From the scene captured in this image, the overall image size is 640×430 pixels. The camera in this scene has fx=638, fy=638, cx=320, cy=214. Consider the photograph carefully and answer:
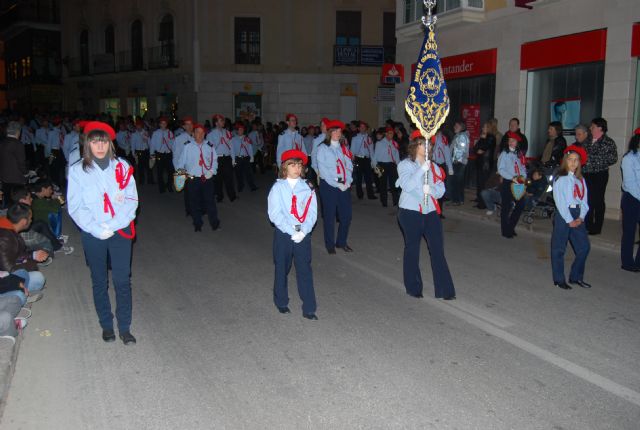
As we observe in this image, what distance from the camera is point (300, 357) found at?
5.57m

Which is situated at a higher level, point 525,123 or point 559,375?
point 525,123

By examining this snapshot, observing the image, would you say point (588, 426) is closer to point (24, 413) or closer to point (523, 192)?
point (24, 413)

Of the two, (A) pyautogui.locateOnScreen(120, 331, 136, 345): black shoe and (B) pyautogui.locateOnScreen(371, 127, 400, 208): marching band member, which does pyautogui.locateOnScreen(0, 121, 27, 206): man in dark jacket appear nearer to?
(A) pyautogui.locateOnScreen(120, 331, 136, 345): black shoe

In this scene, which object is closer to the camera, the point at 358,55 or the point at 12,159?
the point at 12,159

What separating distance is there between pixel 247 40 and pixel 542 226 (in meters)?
25.1

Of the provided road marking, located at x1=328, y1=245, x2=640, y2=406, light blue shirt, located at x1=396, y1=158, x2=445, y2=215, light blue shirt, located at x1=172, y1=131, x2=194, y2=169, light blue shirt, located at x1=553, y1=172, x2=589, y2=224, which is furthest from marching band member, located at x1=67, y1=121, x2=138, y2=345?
light blue shirt, located at x1=172, y1=131, x2=194, y2=169

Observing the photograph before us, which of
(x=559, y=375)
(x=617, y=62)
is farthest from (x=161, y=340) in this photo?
(x=617, y=62)

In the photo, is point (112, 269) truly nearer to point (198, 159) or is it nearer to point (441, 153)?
point (198, 159)

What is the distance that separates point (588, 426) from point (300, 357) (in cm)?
236

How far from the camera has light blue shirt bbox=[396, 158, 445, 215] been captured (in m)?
7.10

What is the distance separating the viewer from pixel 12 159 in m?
11.0

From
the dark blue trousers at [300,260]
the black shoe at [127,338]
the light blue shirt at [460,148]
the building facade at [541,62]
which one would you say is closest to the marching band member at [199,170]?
the dark blue trousers at [300,260]

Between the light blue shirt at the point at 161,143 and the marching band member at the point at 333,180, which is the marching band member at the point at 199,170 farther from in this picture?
the light blue shirt at the point at 161,143

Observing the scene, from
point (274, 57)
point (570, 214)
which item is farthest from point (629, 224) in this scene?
point (274, 57)
